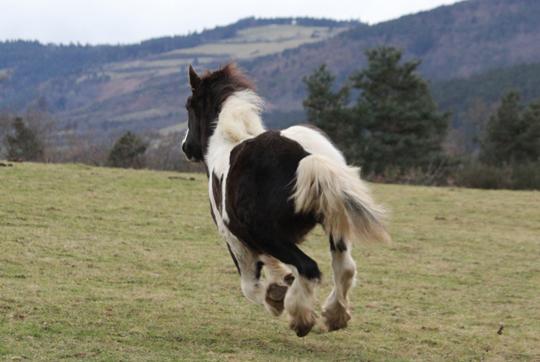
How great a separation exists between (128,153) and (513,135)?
25.2 metres

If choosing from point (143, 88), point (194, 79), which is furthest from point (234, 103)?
point (143, 88)

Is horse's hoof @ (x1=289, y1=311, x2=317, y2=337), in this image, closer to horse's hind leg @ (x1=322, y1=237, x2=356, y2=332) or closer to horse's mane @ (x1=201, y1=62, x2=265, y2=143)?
horse's hind leg @ (x1=322, y1=237, x2=356, y2=332)

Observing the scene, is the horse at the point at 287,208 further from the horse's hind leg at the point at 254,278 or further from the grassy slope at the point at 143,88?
the grassy slope at the point at 143,88

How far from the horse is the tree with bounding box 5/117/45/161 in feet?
83.3

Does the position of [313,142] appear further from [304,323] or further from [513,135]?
[513,135]

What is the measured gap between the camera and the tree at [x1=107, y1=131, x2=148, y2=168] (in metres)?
25.0

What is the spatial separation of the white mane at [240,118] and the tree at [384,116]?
28358 mm

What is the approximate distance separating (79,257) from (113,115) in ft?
462


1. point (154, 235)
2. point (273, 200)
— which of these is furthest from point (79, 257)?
point (273, 200)

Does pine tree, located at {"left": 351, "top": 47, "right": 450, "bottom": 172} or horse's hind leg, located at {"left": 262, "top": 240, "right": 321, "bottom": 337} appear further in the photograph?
pine tree, located at {"left": 351, "top": 47, "right": 450, "bottom": 172}

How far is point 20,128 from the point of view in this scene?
29.7m

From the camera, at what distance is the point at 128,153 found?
26125mm

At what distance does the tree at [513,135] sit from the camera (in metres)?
35.9

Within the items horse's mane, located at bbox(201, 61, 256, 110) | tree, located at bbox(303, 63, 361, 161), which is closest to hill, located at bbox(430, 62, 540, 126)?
tree, located at bbox(303, 63, 361, 161)
